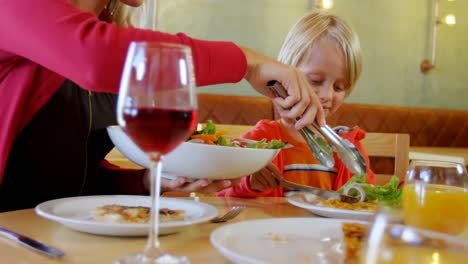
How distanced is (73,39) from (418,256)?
2.12 feet

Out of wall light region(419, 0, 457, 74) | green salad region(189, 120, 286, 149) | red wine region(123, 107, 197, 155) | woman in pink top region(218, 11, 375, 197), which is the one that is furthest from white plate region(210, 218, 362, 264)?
wall light region(419, 0, 457, 74)

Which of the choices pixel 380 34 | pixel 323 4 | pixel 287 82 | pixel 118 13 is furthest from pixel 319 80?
pixel 380 34

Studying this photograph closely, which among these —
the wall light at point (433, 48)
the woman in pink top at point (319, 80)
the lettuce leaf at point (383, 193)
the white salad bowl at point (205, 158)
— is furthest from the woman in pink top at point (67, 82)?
the wall light at point (433, 48)

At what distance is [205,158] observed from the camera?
3.30 ft

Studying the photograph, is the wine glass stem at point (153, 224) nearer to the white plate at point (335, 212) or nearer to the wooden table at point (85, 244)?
the wooden table at point (85, 244)

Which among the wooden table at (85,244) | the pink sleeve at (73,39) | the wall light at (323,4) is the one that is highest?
the wall light at (323,4)

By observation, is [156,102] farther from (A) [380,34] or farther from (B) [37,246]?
(A) [380,34]

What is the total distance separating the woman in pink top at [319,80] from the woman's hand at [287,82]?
764mm

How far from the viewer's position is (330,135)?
3.72 feet

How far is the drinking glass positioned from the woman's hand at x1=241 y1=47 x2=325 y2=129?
66 centimetres

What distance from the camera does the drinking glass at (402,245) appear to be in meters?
0.36

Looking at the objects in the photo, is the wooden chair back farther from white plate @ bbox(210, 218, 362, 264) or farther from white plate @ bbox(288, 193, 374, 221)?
white plate @ bbox(210, 218, 362, 264)

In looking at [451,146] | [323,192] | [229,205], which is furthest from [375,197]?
[451,146]

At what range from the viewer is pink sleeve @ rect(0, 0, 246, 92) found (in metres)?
0.83
